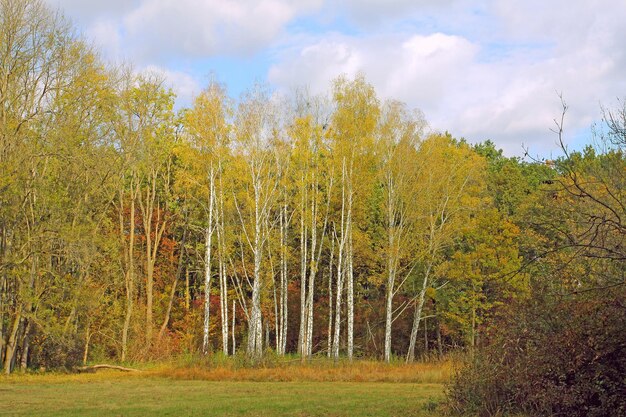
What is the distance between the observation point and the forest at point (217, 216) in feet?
86.8

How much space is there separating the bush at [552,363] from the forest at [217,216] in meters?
0.56

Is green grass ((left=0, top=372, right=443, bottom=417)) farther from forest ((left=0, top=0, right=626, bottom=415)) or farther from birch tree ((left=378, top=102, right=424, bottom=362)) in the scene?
birch tree ((left=378, top=102, right=424, bottom=362))

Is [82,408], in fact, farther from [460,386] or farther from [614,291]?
[614,291]

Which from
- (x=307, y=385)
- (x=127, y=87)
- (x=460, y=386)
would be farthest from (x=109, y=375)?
(x=460, y=386)

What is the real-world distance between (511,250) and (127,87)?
22.6 m

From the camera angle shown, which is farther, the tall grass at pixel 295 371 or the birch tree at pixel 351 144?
the birch tree at pixel 351 144

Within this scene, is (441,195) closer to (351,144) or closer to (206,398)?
(351,144)

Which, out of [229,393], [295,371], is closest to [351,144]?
[295,371]

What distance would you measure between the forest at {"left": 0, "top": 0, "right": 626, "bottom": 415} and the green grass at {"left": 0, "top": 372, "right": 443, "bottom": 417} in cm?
265

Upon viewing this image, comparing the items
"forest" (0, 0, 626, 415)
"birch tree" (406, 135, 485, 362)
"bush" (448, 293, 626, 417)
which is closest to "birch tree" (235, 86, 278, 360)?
"forest" (0, 0, 626, 415)

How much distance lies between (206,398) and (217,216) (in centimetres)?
1666

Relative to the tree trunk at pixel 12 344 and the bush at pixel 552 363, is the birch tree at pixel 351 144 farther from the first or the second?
the bush at pixel 552 363

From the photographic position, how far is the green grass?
14570 millimetres

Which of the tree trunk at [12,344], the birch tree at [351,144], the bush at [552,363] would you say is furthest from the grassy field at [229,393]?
the birch tree at [351,144]
